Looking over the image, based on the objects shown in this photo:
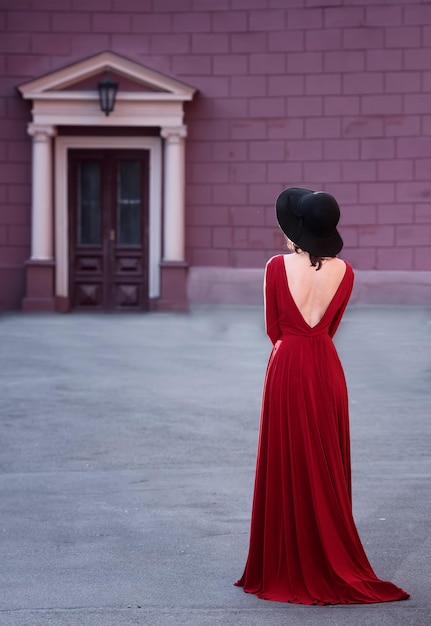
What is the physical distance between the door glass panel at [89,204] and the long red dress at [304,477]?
12.7m

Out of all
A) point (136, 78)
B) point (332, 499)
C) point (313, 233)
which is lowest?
point (332, 499)

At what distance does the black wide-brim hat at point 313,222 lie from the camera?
452cm

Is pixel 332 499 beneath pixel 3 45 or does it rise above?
beneath

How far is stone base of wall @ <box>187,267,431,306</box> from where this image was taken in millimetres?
16219

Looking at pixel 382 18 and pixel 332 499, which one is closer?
pixel 332 499

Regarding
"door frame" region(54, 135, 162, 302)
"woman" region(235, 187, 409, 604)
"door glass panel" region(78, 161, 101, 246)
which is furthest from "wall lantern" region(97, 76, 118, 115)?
"woman" region(235, 187, 409, 604)

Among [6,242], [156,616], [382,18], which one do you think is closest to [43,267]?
[6,242]

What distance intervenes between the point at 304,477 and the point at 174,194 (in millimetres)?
12224

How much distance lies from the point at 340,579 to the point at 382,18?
12.9 meters

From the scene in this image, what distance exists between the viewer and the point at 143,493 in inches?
263

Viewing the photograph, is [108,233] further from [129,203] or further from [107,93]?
[107,93]

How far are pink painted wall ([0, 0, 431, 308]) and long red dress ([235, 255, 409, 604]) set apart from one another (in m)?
11.9

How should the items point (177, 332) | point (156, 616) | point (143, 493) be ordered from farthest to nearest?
point (177, 332) < point (143, 493) < point (156, 616)

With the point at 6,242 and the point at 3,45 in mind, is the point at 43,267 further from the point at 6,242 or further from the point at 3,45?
the point at 3,45
